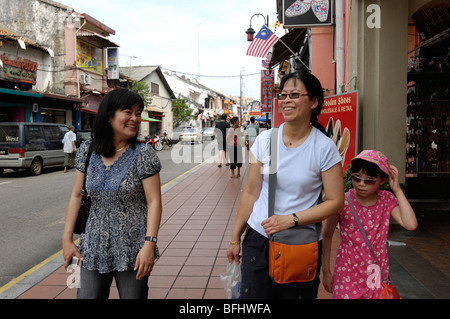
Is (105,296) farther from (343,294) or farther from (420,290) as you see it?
(420,290)

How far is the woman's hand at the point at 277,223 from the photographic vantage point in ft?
6.37

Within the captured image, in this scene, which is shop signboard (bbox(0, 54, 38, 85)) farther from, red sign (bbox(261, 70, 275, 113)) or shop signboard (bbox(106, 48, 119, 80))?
red sign (bbox(261, 70, 275, 113))

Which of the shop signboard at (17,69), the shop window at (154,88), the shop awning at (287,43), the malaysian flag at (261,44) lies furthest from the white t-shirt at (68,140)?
the shop window at (154,88)

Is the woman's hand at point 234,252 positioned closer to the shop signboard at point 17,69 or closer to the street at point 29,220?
the street at point 29,220

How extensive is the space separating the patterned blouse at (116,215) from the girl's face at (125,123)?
0.45 ft

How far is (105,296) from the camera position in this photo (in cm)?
222

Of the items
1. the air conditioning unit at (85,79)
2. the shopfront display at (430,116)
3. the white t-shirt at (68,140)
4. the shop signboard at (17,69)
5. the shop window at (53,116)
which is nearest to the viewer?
the shopfront display at (430,116)

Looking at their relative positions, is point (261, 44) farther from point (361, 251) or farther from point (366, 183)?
point (361, 251)

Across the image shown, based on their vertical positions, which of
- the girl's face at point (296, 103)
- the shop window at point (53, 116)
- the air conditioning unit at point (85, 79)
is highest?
the air conditioning unit at point (85, 79)

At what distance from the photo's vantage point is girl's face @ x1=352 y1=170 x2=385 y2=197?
2.27 m

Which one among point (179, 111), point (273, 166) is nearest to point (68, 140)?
point (273, 166)

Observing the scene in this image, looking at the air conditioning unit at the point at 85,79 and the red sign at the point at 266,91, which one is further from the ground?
the air conditioning unit at the point at 85,79

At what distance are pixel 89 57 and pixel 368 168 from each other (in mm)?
25526
